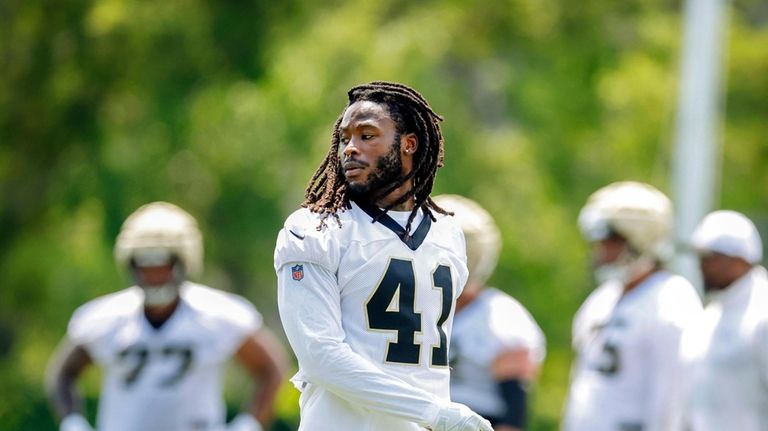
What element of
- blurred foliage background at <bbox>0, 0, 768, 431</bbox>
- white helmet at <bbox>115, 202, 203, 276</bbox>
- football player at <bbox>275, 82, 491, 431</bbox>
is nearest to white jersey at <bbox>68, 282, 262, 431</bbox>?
white helmet at <bbox>115, 202, 203, 276</bbox>

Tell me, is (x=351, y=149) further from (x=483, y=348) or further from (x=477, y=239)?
(x=477, y=239)

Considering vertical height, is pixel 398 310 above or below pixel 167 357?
above

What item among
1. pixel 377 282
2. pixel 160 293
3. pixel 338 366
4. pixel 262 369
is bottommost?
pixel 262 369

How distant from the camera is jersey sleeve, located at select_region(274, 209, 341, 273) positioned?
5363 millimetres

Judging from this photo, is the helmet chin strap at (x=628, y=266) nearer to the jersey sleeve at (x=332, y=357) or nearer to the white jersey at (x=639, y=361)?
the white jersey at (x=639, y=361)

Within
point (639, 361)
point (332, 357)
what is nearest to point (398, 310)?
point (332, 357)

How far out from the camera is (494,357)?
8250 millimetres

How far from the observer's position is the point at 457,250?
568 centimetres

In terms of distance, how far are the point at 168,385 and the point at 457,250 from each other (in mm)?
3144

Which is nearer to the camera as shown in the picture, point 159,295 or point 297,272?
point 297,272

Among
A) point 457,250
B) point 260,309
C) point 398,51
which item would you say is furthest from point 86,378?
point 457,250

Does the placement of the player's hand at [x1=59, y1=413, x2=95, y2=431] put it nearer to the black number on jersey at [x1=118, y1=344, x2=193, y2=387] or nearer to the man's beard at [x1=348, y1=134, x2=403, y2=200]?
the black number on jersey at [x1=118, y1=344, x2=193, y2=387]

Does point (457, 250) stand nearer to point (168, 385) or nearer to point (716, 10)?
point (168, 385)

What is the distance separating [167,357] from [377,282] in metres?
3.31
